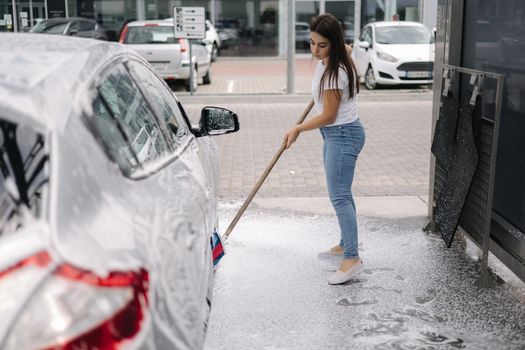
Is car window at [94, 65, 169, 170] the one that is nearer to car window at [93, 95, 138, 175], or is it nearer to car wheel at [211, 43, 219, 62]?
car window at [93, 95, 138, 175]

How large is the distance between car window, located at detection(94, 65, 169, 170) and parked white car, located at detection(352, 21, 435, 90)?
14072 mm

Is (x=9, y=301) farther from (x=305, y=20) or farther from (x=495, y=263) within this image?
(x=305, y=20)

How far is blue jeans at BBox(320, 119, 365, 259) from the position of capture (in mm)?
4535

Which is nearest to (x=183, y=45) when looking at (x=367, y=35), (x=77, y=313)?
(x=367, y=35)

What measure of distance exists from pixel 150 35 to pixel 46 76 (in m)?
14.8

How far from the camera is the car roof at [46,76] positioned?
2043mm

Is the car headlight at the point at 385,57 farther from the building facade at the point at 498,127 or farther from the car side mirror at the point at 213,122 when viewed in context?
the car side mirror at the point at 213,122

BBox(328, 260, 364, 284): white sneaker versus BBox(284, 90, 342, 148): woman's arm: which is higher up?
BBox(284, 90, 342, 148): woman's arm

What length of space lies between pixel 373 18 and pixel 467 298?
24.9 m

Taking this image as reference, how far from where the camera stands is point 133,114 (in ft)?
10.3

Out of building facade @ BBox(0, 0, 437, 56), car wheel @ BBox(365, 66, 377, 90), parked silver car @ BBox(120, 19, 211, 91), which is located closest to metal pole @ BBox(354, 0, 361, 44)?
building facade @ BBox(0, 0, 437, 56)

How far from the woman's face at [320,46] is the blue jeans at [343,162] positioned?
442mm

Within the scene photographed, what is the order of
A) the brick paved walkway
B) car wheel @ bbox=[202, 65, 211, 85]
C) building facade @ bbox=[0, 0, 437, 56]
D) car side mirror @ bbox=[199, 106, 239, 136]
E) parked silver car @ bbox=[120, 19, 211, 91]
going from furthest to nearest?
building facade @ bbox=[0, 0, 437, 56] < car wheel @ bbox=[202, 65, 211, 85] < parked silver car @ bbox=[120, 19, 211, 91] < the brick paved walkway < car side mirror @ bbox=[199, 106, 239, 136]

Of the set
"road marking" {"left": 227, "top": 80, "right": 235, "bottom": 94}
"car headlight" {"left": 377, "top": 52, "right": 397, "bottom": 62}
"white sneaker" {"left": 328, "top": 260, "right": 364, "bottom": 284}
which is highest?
"car headlight" {"left": 377, "top": 52, "right": 397, "bottom": 62}
